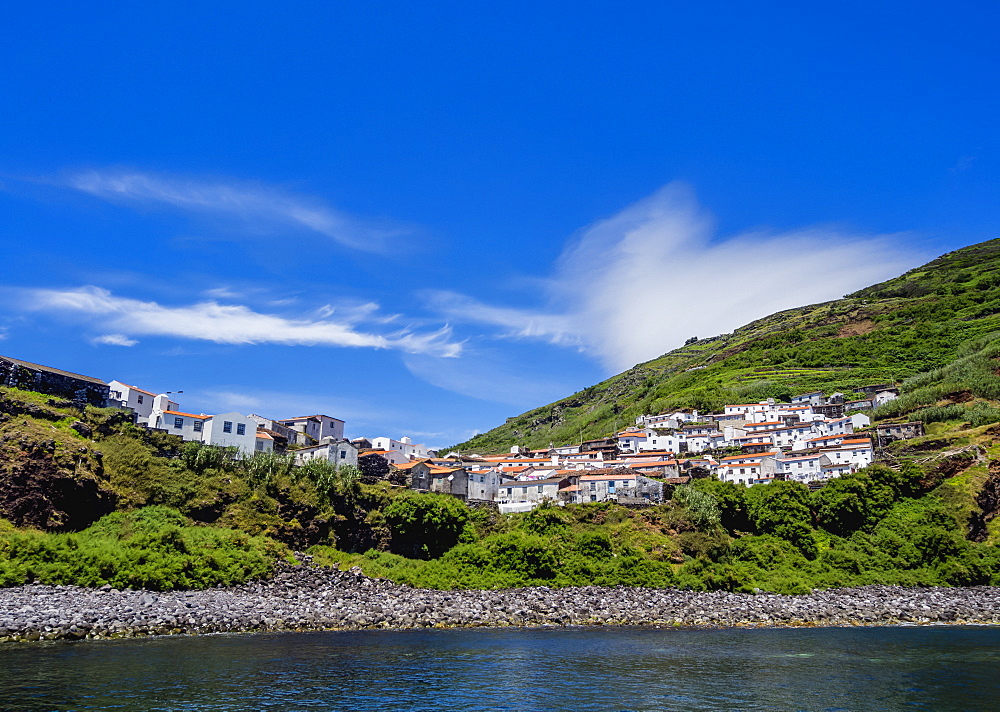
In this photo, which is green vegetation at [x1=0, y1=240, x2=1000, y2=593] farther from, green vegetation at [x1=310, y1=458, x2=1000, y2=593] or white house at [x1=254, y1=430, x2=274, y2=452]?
white house at [x1=254, y1=430, x2=274, y2=452]

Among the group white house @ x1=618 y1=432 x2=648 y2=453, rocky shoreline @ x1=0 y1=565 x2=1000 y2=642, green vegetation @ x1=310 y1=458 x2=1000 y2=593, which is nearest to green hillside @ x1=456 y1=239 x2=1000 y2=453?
white house @ x1=618 y1=432 x2=648 y2=453

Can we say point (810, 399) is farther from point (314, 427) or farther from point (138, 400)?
point (138, 400)

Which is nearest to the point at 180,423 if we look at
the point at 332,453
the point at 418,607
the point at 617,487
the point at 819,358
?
the point at 332,453

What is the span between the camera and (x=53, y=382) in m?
57.1

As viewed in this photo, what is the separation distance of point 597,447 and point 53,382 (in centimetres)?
7633

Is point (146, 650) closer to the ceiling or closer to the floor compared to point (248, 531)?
closer to the floor

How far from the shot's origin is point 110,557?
131ft

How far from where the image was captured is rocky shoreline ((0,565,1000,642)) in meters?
34.2

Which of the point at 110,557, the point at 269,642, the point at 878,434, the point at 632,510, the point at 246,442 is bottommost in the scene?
the point at 269,642

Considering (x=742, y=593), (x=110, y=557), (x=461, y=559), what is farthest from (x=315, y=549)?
(x=742, y=593)

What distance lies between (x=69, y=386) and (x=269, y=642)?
3757 cm

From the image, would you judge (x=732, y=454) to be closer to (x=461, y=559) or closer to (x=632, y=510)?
(x=632, y=510)

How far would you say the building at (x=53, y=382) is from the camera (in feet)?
179

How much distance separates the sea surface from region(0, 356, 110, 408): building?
1327 inches
